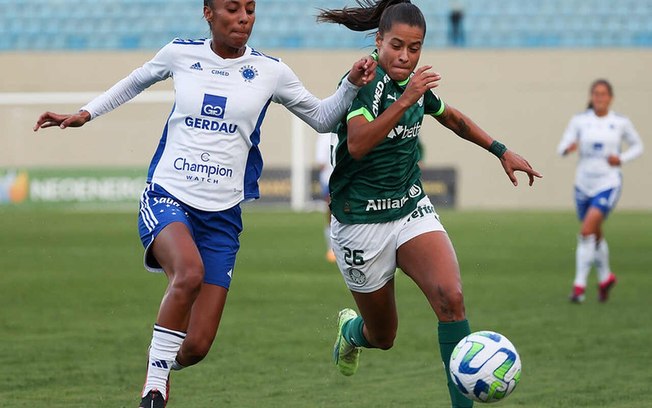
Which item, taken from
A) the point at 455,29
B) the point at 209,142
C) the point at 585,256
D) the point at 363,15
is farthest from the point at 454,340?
the point at 455,29

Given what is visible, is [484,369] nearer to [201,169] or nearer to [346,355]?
[201,169]

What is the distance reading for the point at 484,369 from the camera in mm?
5699

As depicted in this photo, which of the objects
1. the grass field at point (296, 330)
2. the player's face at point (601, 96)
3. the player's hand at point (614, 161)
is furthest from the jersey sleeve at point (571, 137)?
the grass field at point (296, 330)

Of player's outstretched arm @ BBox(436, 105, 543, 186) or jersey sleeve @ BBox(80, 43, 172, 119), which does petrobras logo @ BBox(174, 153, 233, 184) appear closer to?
jersey sleeve @ BBox(80, 43, 172, 119)

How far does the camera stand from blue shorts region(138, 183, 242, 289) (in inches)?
237

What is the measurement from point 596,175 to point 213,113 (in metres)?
7.66

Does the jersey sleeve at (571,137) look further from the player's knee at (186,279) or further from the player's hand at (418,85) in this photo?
the player's knee at (186,279)

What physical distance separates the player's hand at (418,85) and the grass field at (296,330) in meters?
2.02

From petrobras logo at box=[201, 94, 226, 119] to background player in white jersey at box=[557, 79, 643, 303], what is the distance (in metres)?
7.07

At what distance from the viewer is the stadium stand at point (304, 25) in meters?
31.5

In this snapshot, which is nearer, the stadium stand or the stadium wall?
the stadium wall

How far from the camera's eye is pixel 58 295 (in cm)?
1295

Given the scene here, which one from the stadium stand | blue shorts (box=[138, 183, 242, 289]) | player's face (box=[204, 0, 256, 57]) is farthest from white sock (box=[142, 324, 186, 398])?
the stadium stand

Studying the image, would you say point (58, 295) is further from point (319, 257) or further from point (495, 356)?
point (495, 356)
